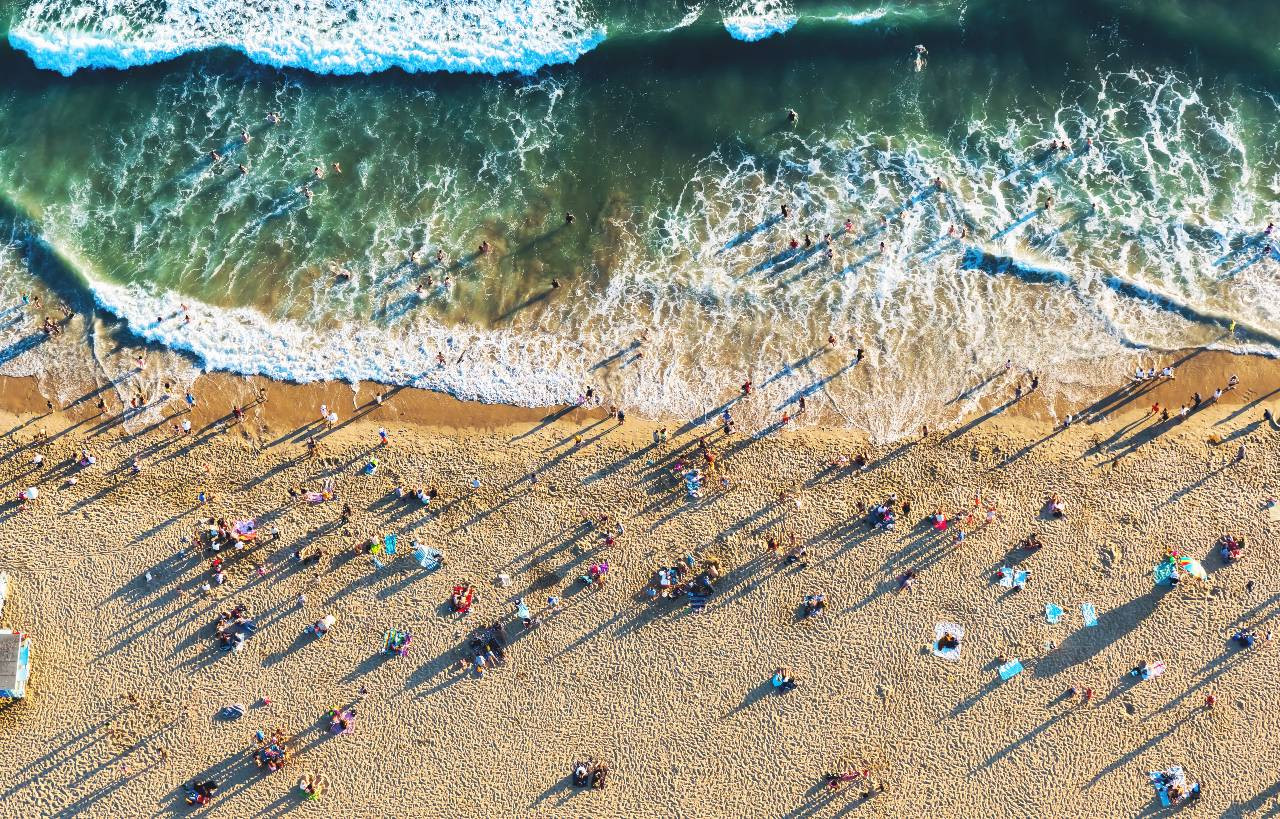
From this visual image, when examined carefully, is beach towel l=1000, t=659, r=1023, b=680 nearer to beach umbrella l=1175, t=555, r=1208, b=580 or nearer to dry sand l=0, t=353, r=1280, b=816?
dry sand l=0, t=353, r=1280, b=816

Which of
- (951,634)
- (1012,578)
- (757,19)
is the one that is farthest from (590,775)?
(757,19)

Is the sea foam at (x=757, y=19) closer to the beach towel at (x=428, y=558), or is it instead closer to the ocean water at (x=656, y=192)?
the ocean water at (x=656, y=192)

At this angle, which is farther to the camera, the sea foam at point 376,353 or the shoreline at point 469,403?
the sea foam at point 376,353

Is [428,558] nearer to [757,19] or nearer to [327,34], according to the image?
[327,34]

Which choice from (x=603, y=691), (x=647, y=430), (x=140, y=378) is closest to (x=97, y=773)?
(x=140, y=378)

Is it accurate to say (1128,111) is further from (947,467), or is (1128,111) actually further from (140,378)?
(140,378)

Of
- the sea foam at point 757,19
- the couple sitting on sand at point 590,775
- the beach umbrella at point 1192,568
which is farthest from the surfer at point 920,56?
the couple sitting on sand at point 590,775

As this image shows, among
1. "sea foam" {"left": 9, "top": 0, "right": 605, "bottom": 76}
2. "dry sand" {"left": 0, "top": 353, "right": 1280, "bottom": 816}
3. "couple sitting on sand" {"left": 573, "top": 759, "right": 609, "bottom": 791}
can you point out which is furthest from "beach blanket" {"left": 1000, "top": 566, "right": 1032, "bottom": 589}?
"sea foam" {"left": 9, "top": 0, "right": 605, "bottom": 76}
